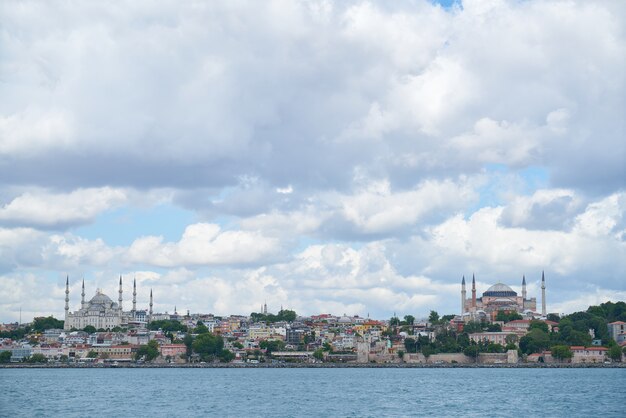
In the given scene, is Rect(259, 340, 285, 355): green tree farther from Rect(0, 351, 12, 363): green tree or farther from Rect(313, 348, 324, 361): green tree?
Rect(0, 351, 12, 363): green tree

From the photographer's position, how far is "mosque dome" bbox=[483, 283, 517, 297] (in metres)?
150

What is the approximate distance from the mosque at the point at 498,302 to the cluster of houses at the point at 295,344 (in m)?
4.56

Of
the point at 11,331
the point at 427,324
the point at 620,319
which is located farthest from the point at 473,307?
the point at 11,331

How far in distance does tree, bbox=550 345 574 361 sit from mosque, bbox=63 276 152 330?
73033 millimetres

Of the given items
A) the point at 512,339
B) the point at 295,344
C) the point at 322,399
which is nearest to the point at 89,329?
the point at 295,344

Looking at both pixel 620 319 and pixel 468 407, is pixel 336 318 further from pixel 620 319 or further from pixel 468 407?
pixel 468 407

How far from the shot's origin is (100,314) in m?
164

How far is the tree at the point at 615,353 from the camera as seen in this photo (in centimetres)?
11044

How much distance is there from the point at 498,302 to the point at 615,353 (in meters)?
35.6

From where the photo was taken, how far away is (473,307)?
13975 cm

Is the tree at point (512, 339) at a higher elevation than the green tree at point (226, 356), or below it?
higher

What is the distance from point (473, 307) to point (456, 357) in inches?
945

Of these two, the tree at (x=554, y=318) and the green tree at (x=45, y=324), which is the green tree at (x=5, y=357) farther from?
the tree at (x=554, y=318)

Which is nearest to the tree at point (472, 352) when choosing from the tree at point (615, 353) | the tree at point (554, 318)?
the tree at point (615, 353)
